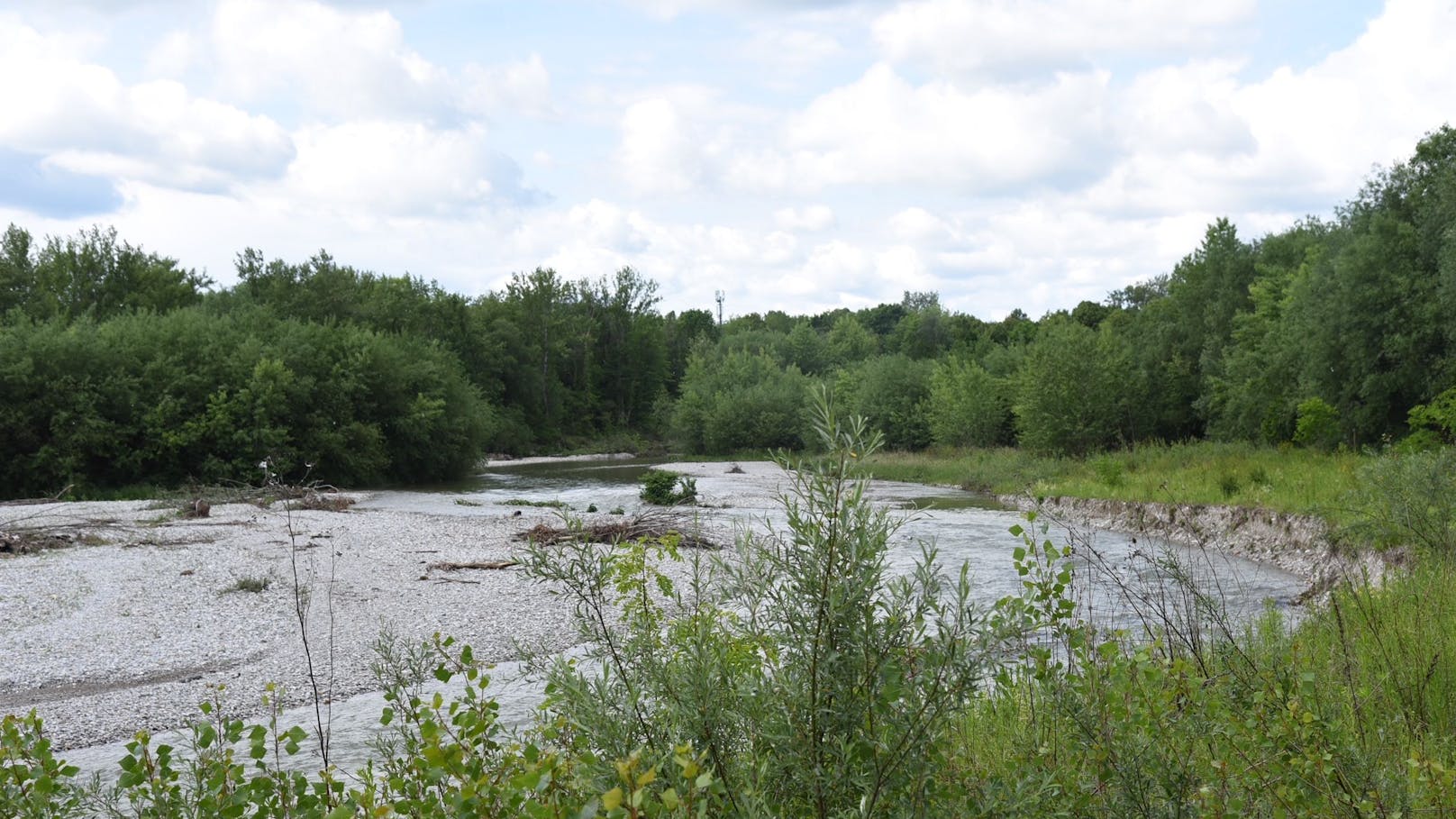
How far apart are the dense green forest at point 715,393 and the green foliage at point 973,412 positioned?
15 cm

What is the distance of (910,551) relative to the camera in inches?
778

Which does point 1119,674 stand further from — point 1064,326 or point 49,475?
point 1064,326

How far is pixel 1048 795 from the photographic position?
292cm

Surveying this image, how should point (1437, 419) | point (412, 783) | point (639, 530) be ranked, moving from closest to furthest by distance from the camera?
point (412, 783), point (639, 530), point (1437, 419)

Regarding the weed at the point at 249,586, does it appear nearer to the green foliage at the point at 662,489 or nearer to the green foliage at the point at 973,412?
the green foliage at the point at 662,489

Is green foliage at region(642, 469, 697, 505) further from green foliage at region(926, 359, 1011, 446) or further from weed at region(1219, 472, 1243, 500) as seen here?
green foliage at region(926, 359, 1011, 446)

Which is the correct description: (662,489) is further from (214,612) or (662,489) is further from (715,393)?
(715,393)

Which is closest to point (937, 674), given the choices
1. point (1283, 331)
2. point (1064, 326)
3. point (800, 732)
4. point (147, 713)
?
point (800, 732)

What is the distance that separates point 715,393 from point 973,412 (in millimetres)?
27856

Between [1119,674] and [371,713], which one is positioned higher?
[1119,674]

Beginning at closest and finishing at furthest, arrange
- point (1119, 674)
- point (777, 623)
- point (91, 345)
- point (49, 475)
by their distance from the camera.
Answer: point (777, 623), point (1119, 674), point (49, 475), point (91, 345)

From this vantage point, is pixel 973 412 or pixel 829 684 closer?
pixel 829 684

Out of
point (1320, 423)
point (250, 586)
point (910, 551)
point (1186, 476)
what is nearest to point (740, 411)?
point (1320, 423)

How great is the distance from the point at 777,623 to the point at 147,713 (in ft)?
28.0
